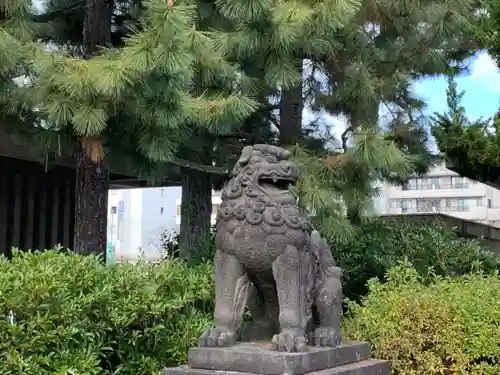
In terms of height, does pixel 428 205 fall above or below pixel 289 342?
above

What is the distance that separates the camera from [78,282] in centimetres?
394

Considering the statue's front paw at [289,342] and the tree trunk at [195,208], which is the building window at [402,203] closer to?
the tree trunk at [195,208]

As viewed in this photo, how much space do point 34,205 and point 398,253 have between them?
5.82 meters

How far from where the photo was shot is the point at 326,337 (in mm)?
3576

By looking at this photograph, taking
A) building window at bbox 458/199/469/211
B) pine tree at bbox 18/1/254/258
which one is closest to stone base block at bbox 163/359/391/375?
pine tree at bbox 18/1/254/258

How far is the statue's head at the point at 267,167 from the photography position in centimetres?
340

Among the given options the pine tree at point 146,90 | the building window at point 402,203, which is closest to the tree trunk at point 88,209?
the pine tree at point 146,90

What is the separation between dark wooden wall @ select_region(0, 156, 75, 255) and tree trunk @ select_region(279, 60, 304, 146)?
4210 millimetres

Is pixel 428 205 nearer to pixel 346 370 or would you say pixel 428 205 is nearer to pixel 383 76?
pixel 383 76

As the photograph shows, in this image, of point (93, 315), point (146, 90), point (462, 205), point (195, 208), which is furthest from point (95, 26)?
point (462, 205)

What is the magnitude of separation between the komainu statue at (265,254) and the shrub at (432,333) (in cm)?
129

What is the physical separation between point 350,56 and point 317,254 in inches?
121

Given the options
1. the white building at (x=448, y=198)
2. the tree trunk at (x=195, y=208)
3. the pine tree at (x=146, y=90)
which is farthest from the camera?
the white building at (x=448, y=198)

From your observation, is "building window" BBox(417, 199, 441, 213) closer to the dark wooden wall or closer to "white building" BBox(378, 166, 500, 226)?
"white building" BBox(378, 166, 500, 226)
